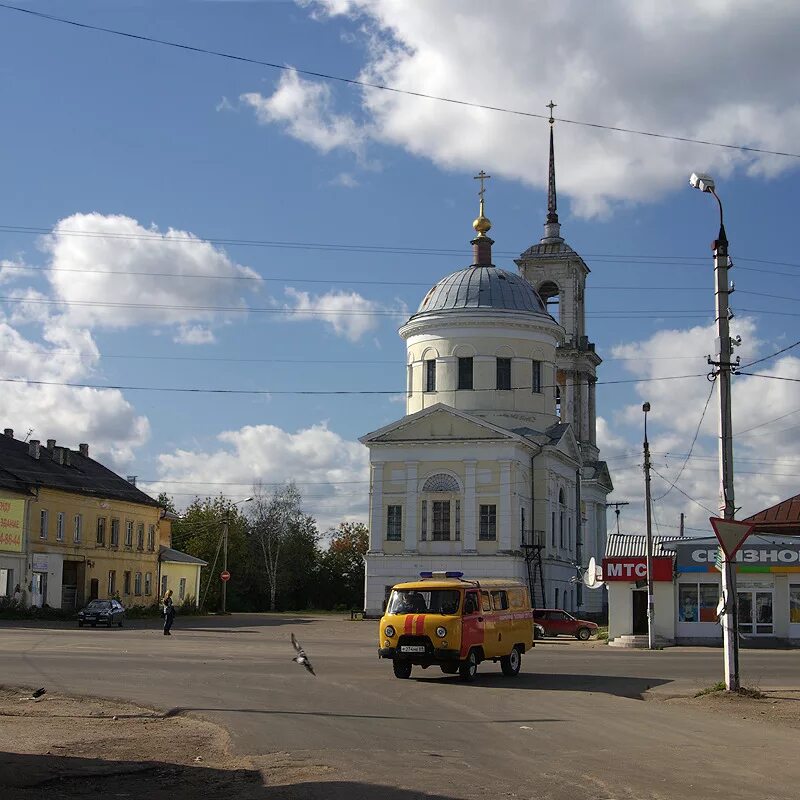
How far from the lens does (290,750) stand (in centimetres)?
1298

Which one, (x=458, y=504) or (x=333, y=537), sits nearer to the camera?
(x=458, y=504)

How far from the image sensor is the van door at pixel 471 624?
2245cm

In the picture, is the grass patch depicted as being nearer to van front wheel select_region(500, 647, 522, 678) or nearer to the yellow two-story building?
van front wheel select_region(500, 647, 522, 678)

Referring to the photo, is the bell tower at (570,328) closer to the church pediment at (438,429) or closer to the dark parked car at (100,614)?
the church pediment at (438,429)

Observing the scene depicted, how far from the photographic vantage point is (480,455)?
63.9 metres

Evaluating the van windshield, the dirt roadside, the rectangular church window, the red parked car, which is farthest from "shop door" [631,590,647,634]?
the dirt roadside

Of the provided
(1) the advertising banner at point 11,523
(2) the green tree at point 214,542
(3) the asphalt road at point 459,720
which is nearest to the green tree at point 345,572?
(2) the green tree at point 214,542

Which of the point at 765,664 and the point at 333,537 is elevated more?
the point at 333,537

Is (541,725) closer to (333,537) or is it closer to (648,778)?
(648,778)

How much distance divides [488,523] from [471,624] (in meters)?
41.5

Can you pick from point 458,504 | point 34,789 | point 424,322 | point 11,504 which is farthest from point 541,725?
point 424,322

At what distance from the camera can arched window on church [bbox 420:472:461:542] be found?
64.0 metres

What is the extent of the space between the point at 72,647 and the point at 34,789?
20981mm

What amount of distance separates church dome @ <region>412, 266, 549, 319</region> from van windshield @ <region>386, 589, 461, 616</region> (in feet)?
149
